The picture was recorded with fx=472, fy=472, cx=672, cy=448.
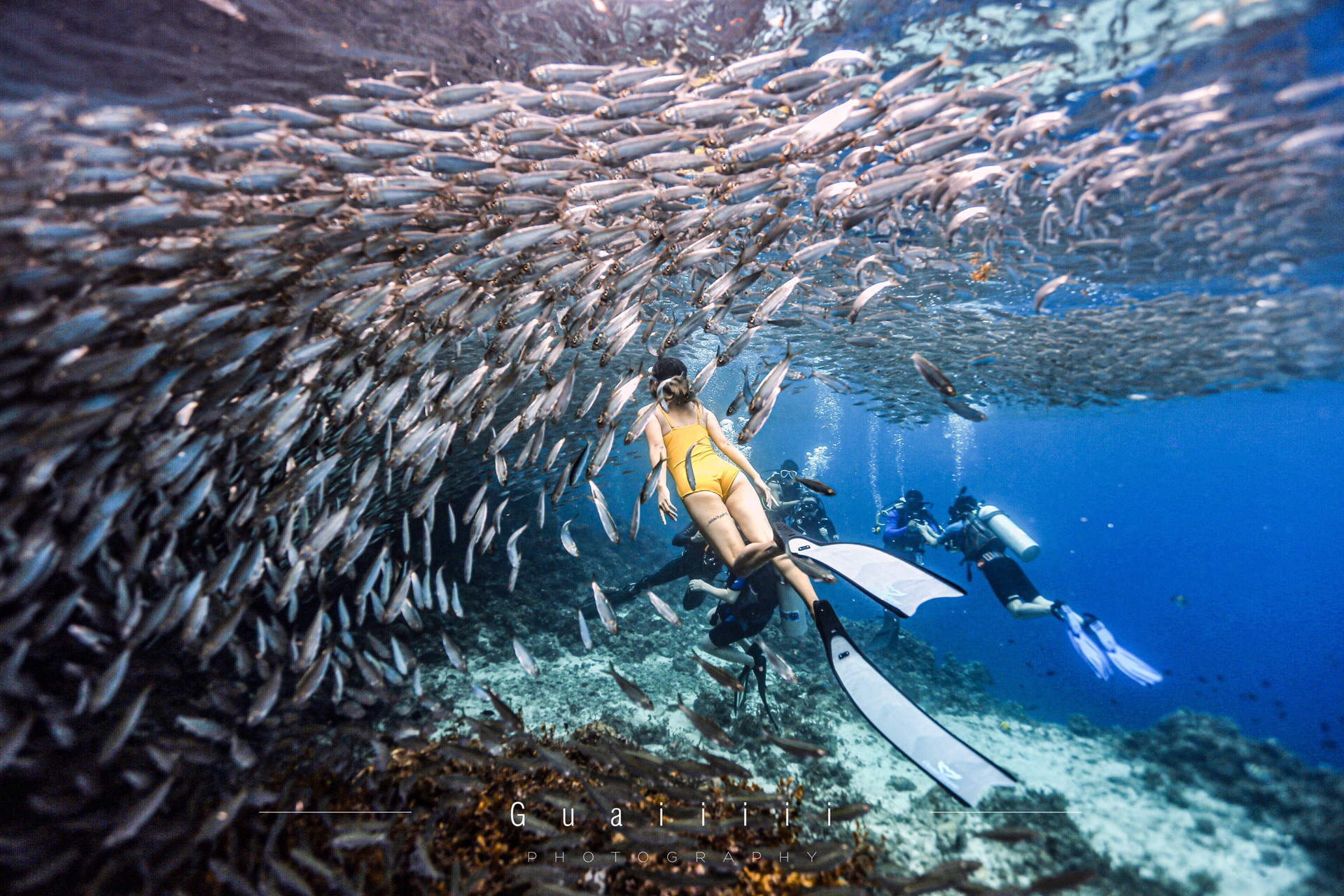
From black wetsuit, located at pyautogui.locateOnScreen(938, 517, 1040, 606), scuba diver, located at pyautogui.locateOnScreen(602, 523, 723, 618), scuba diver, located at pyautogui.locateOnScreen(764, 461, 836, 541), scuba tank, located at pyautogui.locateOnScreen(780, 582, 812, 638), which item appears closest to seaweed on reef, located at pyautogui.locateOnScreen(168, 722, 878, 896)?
scuba tank, located at pyautogui.locateOnScreen(780, 582, 812, 638)

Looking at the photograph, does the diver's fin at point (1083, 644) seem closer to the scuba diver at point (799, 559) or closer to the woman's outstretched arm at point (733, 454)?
the scuba diver at point (799, 559)

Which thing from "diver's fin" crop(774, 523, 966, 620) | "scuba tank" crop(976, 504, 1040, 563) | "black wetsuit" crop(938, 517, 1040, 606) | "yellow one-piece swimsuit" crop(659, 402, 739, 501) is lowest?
"black wetsuit" crop(938, 517, 1040, 606)

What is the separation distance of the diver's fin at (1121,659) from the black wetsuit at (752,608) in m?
4.84

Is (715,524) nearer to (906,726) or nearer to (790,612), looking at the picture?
(790,612)

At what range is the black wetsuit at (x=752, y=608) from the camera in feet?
23.6

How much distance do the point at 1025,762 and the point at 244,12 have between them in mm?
16005

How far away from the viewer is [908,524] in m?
10.2

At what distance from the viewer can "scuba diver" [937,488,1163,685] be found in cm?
703

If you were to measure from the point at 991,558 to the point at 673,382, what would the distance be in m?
7.20

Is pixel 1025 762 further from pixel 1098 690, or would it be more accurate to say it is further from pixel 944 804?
pixel 1098 690

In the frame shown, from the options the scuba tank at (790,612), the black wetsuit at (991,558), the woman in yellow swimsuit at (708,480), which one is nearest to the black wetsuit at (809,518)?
the black wetsuit at (991,558)

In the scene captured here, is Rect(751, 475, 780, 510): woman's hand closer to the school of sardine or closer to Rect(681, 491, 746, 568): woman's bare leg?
Rect(681, 491, 746, 568): woman's bare leg

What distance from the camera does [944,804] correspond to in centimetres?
630

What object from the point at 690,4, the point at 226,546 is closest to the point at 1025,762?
the point at 226,546
